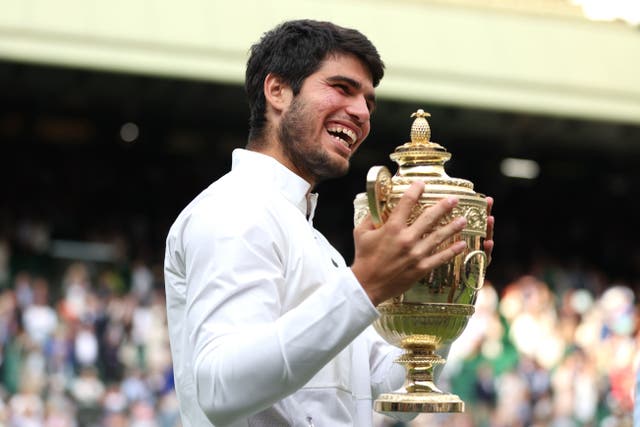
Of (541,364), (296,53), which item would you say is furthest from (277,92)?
(541,364)

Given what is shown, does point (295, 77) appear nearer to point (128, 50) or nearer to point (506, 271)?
point (128, 50)

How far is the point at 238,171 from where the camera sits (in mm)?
2631

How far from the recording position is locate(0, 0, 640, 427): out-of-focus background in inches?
533

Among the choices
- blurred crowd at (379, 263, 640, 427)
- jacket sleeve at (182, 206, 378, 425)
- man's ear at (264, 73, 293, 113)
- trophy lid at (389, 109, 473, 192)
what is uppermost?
blurred crowd at (379, 263, 640, 427)

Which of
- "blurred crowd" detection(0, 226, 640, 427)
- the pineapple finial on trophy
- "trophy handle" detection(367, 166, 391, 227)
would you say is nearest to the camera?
"trophy handle" detection(367, 166, 391, 227)

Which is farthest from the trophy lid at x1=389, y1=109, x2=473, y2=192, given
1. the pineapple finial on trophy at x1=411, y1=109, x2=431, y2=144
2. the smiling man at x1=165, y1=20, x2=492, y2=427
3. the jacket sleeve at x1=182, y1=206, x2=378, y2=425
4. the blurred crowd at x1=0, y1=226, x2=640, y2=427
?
the blurred crowd at x1=0, y1=226, x2=640, y2=427

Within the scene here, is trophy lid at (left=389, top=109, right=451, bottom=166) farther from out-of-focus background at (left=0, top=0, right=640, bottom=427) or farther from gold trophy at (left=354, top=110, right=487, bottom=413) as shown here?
out-of-focus background at (left=0, top=0, right=640, bottom=427)

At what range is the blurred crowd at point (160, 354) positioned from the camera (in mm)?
12555

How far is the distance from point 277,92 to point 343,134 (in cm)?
17

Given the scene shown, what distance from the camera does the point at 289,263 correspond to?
8.04ft

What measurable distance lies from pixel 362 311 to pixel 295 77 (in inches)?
25.4

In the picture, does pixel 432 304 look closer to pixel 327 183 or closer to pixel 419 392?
pixel 419 392

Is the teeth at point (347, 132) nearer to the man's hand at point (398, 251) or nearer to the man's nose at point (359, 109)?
the man's nose at point (359, 109)

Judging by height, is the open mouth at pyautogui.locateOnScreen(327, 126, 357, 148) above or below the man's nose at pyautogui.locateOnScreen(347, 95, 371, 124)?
below
